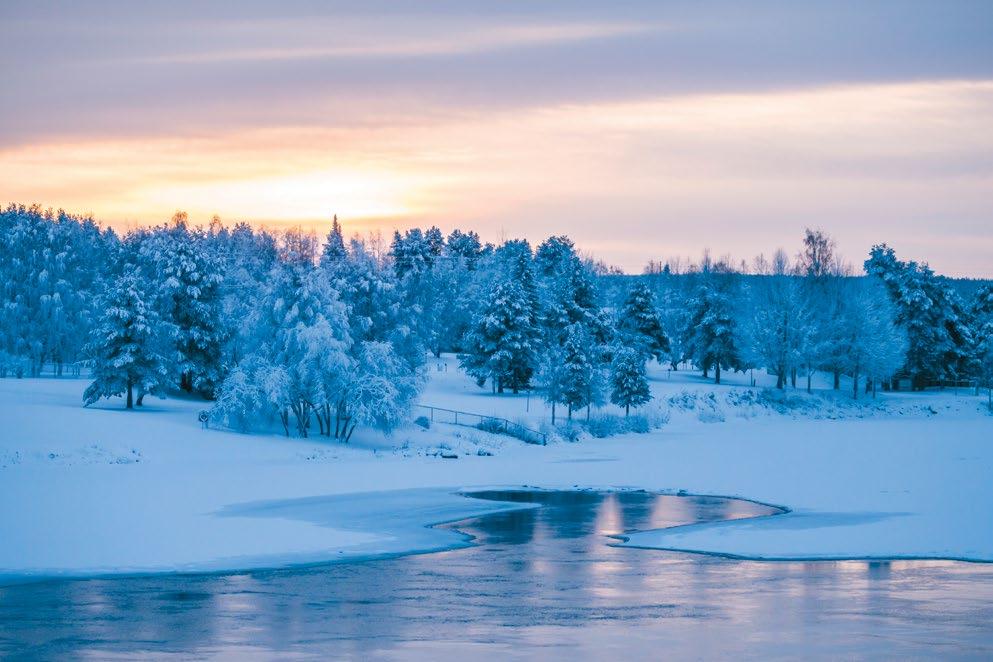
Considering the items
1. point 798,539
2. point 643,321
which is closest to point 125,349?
point 798,539

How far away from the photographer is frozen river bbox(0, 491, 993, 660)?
56.8 ft

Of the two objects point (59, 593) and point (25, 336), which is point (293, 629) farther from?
point (25, 336)

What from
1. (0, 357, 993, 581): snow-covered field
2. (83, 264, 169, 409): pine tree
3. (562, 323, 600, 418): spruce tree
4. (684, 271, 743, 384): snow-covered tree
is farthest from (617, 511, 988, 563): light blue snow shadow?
(684, 271, 743, 384): snow-covered tree

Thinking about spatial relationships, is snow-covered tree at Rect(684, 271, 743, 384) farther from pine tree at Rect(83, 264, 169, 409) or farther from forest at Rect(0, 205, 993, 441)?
pine tree at Rect(83, 264, 169, 409)

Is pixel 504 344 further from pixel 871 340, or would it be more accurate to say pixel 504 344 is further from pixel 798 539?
pixel 798 539

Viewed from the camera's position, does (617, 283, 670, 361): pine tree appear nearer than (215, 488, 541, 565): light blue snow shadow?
No

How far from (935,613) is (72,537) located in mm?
19630

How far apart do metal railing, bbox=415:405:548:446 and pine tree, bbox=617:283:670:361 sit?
39.9 meters

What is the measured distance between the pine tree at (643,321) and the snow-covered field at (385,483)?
29.4 m

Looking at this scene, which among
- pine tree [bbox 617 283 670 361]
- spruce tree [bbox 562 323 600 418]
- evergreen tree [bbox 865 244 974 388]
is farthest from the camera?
evergreen tree [bbox 865 244 974 388]

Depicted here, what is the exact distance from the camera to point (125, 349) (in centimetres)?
5781

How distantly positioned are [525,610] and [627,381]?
185 ft

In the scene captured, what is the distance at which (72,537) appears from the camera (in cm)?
2711

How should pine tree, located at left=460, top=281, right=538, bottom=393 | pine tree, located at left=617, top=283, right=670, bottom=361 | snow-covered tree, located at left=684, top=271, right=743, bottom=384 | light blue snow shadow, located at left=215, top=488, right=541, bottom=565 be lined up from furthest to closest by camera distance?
pine tree, located at left=617, top=283, right=670, bottom=361
snow-covered tree, located at left=684, top=271, right=743, bottom=384
pine tree, located at left=460, top=281, right=538, bottom=393
light blue snow shadow, located at left=215, top=488, right=541, bottom=565
